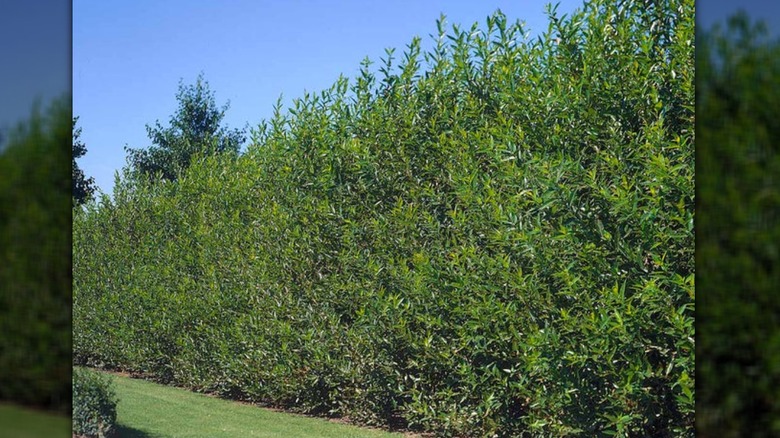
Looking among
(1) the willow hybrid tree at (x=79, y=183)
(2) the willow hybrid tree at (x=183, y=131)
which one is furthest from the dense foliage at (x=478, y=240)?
(1) the willow hybrid tree at (x=79, y=183)

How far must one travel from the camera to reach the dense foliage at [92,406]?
666 cm

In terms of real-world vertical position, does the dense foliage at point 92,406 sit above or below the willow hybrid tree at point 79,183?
below
